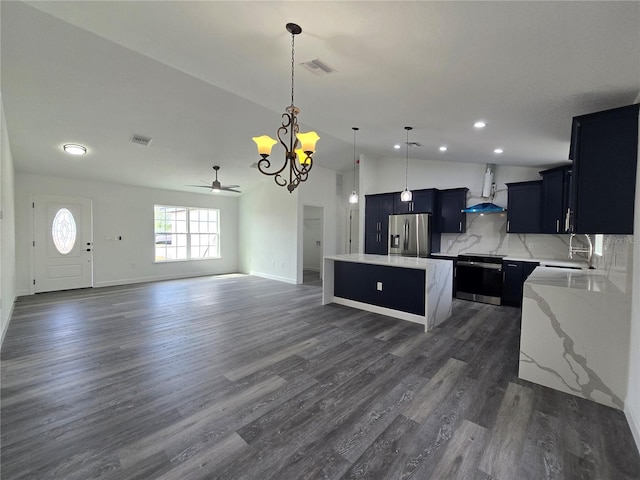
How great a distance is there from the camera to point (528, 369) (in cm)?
253

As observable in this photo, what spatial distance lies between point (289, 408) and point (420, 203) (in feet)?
16.3

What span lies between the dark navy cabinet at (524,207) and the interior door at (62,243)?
8560mm

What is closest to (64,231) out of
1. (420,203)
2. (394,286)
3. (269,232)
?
(269,232)

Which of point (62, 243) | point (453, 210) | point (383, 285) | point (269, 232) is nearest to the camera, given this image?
point (383, 285)

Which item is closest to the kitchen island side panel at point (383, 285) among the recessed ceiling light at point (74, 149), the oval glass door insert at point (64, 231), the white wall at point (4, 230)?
the white wall at point (4, 230)

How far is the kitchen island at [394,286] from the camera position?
12.7 ft

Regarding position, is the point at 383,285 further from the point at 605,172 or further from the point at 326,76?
the point at 326,76

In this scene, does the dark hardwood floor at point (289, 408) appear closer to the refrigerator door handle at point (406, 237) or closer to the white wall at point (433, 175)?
the refrigerator door handle at point (406, 237)

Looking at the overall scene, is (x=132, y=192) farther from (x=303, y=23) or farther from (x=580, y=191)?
(x=580, y=191)

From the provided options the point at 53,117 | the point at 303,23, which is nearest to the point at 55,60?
the point at 53,117

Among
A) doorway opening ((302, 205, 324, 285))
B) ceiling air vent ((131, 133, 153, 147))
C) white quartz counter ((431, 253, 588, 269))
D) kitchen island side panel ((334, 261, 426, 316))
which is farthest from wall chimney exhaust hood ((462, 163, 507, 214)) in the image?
ceiling air vent ((131, 133, 153, 147))

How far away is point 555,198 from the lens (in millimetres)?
4480

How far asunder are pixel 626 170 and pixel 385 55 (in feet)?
6.65

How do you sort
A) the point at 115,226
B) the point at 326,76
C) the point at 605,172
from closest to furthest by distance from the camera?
the point at 605,172 < the point at 326,76 < the point at 115,226
